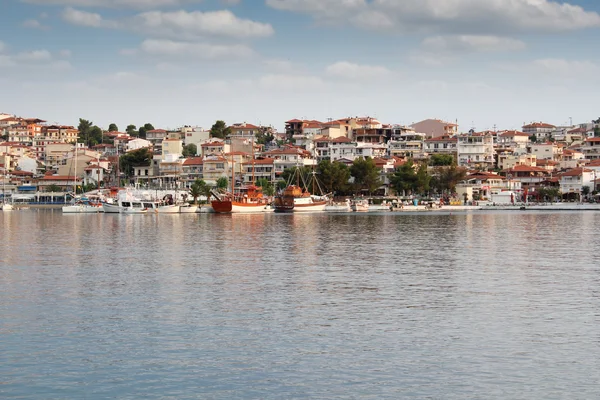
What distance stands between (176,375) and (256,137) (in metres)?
127

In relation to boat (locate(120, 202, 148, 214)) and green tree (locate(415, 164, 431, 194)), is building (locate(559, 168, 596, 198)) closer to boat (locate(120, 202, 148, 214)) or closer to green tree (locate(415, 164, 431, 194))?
green tree (locate(415, 164, 431, 194))

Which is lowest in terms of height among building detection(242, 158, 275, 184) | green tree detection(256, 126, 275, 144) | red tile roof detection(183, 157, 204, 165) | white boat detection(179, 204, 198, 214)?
white boat detection(179, 204, 198, 214)

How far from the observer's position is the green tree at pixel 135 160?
13000 centimetres

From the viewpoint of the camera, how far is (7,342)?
17.0 meters

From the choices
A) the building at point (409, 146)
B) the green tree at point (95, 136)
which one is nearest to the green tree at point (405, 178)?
the building at point (409, 146)

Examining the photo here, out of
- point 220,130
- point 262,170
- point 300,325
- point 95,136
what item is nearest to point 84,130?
point 95,136

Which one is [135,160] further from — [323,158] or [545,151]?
[545,151]

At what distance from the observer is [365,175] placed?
105 metres

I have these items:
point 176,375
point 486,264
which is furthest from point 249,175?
point 176,375

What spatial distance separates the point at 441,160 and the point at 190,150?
136 feet

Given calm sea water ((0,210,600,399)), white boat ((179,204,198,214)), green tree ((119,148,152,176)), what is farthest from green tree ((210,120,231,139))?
calm sea water ((0,210,600,399))

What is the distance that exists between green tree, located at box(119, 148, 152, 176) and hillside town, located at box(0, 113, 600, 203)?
6.0 inches

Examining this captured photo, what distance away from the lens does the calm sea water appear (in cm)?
1419

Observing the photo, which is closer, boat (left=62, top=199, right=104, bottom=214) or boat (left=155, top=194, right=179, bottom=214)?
boat (left=155, top=194, right=179, bottom=214)
